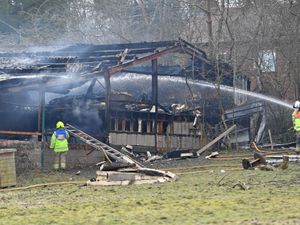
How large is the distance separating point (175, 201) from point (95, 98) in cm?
1228

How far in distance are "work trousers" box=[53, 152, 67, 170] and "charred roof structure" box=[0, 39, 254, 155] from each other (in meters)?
1.06

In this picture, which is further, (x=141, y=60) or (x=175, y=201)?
(x=141, y=60)

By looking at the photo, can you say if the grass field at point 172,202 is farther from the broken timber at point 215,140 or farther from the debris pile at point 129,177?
the broken timber at point 215,140

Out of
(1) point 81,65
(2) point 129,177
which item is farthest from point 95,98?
(2) point 129,177

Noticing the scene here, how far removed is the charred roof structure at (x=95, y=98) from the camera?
21438 mm

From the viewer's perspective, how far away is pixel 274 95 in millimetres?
29172

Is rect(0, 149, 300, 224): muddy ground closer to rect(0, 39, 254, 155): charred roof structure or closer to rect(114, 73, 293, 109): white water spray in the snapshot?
rect(0, 39, 254, 155): charred roof structure

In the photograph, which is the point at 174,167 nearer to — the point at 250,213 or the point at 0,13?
the point at 250,213

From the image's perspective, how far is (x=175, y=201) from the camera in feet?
38.1

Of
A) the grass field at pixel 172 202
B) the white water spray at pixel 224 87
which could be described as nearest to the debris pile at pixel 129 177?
the grass field at pixel 172 202

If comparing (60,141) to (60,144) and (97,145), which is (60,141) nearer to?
(60,144)

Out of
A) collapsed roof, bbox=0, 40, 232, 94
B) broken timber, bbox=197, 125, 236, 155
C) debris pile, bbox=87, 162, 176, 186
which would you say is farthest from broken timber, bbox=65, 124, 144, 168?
broken timber, bbox=197, 125, 236, 155

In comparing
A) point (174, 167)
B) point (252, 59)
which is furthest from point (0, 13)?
point (174, 167)

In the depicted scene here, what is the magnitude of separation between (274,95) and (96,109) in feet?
31.2
